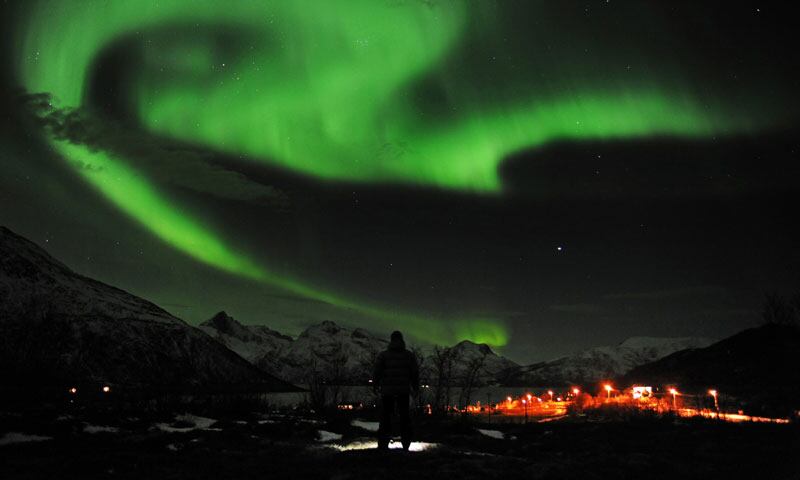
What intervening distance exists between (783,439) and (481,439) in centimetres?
958

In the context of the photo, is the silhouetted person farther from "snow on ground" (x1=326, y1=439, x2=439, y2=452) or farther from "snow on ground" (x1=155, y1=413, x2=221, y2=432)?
"snow on ground" (x1=155, y1=413, x2=221, y2=432)

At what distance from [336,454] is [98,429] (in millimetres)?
7796

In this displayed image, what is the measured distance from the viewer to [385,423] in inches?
555

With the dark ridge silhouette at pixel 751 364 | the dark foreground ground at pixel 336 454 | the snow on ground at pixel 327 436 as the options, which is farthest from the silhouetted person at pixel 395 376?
the dark ridge silhouette at pixel 751 364

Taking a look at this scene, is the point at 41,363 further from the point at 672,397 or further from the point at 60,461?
the point at 672,397

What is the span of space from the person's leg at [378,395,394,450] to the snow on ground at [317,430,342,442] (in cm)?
360

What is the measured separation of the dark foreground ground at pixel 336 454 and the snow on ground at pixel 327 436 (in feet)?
0.80

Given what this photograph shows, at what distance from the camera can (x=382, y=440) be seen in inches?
539

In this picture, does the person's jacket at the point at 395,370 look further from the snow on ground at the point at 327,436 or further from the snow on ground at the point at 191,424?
the snow on ground at the point at 191,424

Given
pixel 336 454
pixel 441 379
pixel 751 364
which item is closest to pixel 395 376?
pixel 336 454

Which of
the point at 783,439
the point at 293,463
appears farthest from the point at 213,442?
the point at 783,439

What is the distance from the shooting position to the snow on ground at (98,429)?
628 inches

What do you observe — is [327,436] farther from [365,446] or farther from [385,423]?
[385,423]

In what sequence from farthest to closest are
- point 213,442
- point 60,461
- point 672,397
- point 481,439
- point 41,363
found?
point 672,397, point 41,363, point 481,439, point 213,442, point 60,461
